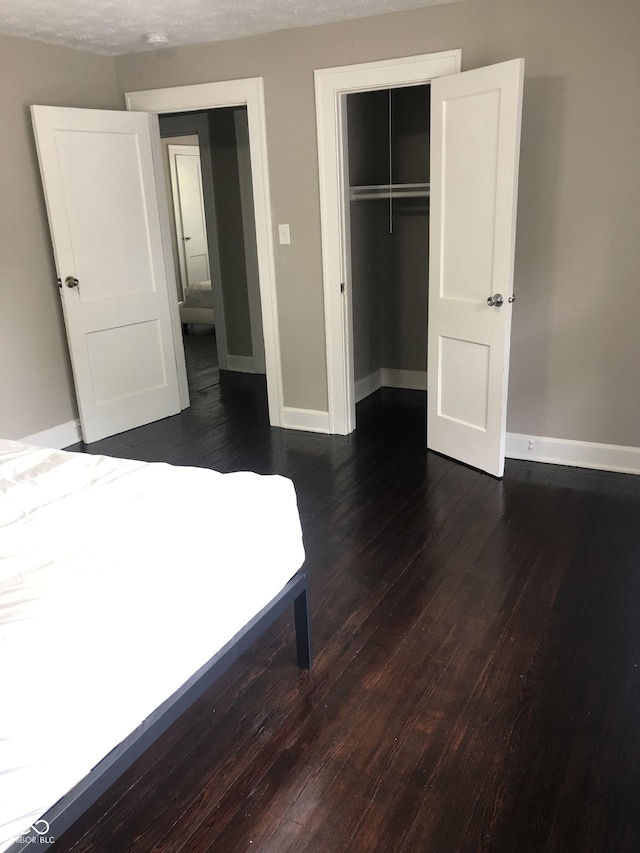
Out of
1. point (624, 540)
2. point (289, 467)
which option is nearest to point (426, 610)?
point (624, 540)

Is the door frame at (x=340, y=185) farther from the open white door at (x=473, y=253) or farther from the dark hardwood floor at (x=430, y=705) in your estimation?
the dark hardwood floor at (x=430, y=705)

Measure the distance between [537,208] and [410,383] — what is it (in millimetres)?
2103

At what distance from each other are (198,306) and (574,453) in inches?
216

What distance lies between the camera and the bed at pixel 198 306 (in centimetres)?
812

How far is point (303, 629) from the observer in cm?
218

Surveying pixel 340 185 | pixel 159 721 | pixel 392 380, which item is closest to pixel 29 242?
pixel 340 185

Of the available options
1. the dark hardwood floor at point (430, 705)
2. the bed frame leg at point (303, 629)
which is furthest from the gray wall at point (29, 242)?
the bed frame leg at point (303, 629)

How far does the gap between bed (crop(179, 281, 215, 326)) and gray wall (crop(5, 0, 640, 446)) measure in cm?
374

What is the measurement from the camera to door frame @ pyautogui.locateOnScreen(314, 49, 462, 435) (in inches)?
143

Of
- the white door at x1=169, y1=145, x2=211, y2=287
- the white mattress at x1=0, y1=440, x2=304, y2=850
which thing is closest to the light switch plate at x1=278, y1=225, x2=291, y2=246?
the white mattress at x1=0, y1=440, x2=304, y2=850

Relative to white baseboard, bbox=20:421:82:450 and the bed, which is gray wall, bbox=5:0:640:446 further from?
the bed

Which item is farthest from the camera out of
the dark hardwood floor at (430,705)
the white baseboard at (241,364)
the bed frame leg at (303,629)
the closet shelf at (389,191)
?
the white baseboard at (241,364)

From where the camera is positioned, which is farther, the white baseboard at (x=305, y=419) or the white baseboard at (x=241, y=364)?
the white baseboard at (x=241, y=364)

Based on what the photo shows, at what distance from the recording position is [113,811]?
1.72 metres
